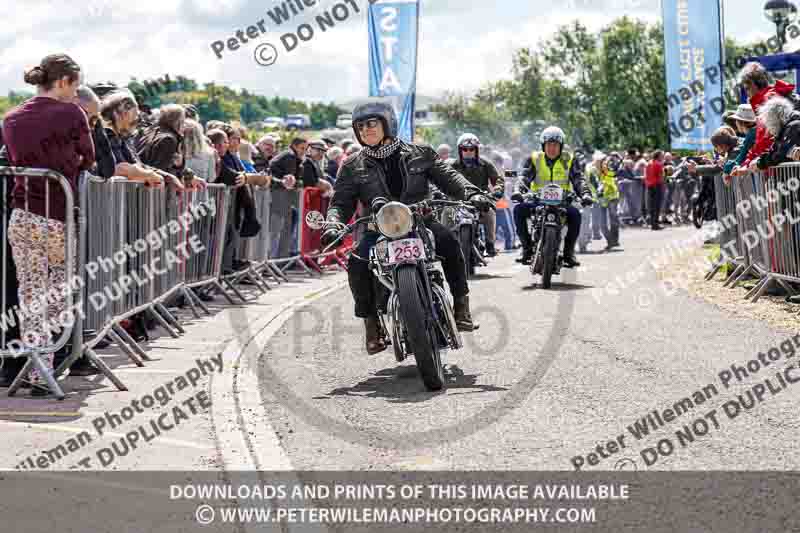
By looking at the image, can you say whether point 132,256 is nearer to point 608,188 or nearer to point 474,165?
point 474,165

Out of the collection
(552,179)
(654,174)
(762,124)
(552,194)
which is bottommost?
(552,194)

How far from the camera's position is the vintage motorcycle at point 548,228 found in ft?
53.0

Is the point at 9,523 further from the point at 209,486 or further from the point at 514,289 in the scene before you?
the point at 514,289

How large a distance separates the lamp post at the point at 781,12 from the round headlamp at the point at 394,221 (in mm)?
16216

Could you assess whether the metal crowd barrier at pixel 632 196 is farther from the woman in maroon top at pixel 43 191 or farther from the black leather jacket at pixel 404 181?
the woman in maroon top at pixel 43 191

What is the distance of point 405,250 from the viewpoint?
27.6 ft

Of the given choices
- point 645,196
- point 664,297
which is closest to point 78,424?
point 664,297

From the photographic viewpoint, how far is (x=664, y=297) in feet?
47.9

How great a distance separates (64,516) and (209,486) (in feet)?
2.19

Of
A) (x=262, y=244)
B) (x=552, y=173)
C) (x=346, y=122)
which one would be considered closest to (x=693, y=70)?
(x=552, y=173)

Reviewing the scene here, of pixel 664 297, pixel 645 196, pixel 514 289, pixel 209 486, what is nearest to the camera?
pixel 209 486

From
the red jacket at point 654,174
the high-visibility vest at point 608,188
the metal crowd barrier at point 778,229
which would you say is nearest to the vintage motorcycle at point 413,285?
the metal crowd barrier at point 778,229

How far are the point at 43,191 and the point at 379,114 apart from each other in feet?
7.67

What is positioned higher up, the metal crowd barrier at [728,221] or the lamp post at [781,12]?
the lamp post at [781,12]
